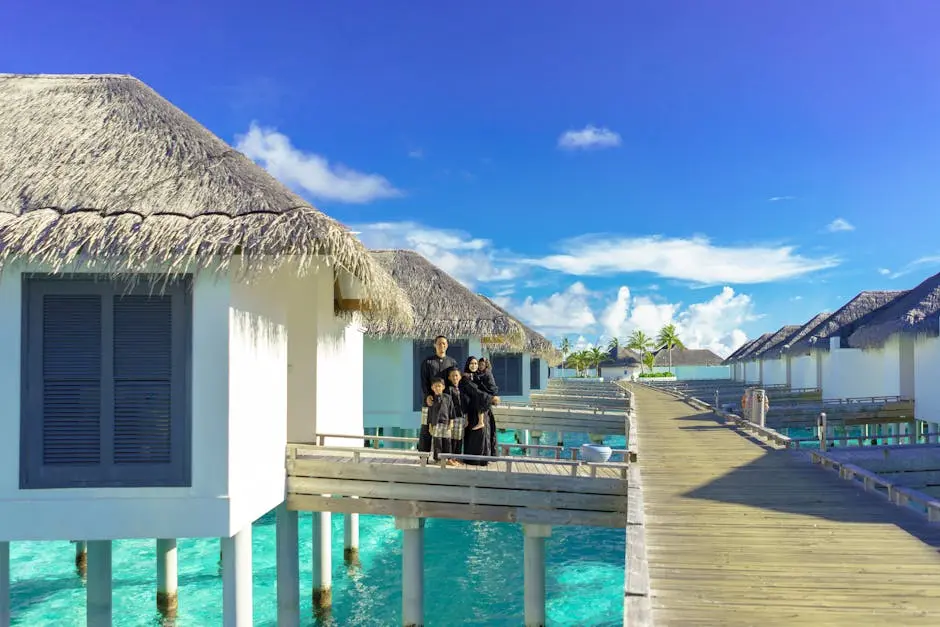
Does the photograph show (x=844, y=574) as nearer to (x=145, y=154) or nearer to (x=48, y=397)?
(x=48, y=397)

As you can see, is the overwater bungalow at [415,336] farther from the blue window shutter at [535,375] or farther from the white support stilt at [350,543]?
the blue window shutter at [535,375]

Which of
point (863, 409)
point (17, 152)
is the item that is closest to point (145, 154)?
point (17, 152)

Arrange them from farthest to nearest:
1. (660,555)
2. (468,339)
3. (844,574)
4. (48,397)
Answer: (468,339) < (48,397) < (660,555) < (844,574)

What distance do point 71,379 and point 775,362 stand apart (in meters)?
41.3

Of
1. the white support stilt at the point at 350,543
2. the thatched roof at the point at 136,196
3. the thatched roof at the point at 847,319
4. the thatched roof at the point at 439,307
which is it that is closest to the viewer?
the thatched roof at the point at 136,196

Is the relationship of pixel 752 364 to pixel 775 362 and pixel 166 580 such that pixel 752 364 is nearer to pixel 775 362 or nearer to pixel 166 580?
pixel 775 362

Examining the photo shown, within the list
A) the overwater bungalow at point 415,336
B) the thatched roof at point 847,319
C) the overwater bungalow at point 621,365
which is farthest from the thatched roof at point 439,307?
the overwater bungalow at point 621,365

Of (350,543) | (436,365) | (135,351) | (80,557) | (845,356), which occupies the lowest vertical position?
(80,557)

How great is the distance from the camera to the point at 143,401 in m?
6.86

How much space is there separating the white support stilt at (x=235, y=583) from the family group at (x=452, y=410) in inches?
107

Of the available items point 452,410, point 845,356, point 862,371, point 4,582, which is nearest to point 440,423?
point 452,410

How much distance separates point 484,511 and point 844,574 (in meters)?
4.24

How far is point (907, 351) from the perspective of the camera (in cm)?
2075

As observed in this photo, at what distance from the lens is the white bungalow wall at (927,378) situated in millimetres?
16500
